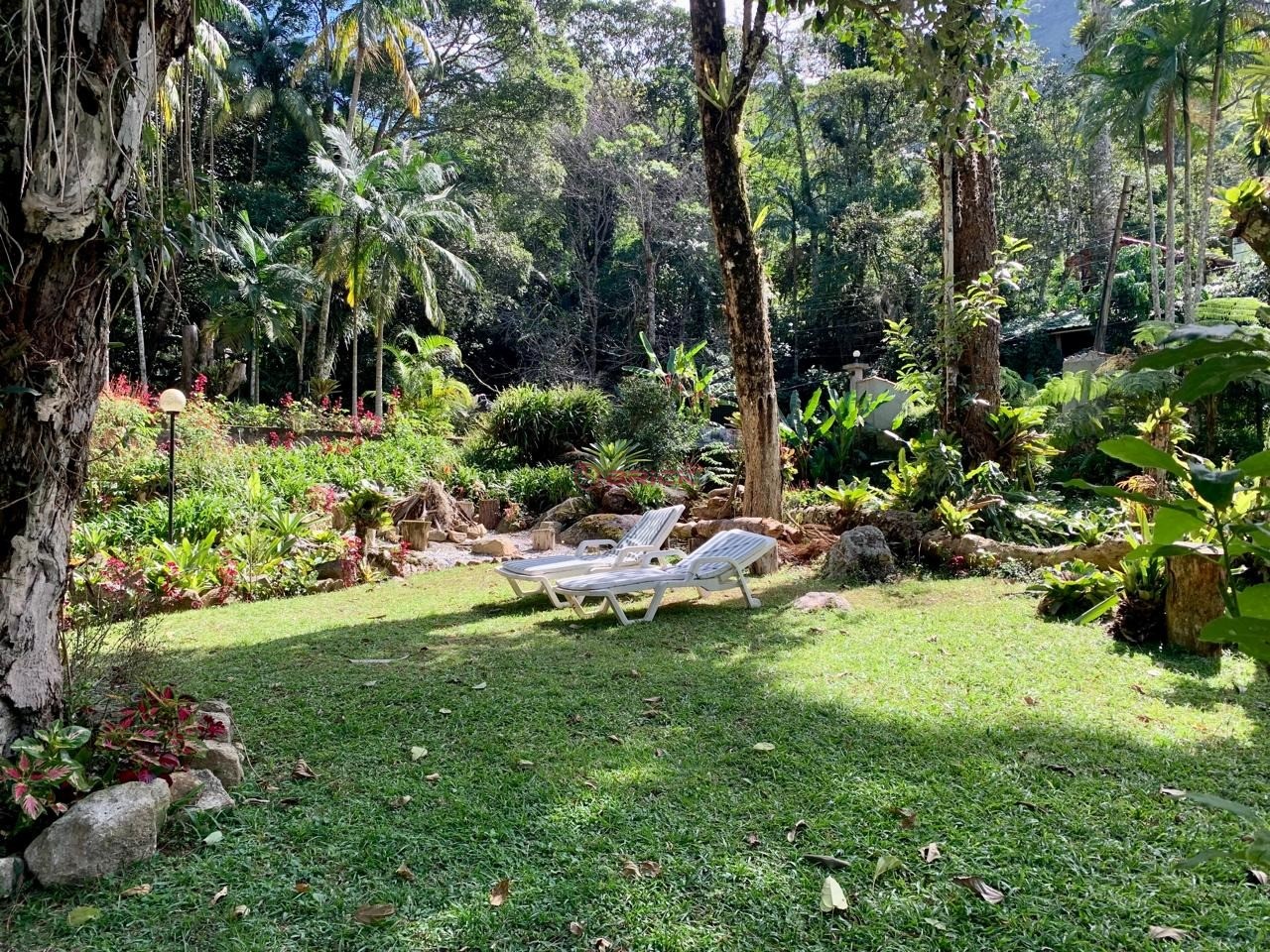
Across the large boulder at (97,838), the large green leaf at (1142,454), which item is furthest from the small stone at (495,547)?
the large green leaf at (1142,454)

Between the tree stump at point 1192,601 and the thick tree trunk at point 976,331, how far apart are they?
15.9ft

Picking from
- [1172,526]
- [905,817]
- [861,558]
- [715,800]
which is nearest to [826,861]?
[905,817]

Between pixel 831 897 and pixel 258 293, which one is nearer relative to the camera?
pixel 831 897

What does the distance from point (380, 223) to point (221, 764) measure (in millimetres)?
17146

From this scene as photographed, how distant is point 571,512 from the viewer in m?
12.6

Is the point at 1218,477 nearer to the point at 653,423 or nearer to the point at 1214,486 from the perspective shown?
the point at 1214,486

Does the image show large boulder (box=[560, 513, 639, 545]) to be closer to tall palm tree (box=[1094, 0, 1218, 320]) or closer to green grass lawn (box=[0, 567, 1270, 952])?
green grass lawn (box=[0, 567, 1270, 952])

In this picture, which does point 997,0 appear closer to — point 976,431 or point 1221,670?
point 1221,670

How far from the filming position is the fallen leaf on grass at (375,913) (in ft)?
7.59

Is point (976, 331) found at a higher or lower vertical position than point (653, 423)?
higher

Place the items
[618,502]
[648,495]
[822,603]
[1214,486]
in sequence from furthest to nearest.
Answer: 1. [618,502]
2. [648,495]
3. [822,603]
4. [1214,486]

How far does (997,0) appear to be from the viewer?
4.73 m

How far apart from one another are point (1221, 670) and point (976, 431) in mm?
5492

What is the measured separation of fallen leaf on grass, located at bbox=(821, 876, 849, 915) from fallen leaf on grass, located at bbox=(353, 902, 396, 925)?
1.26m
